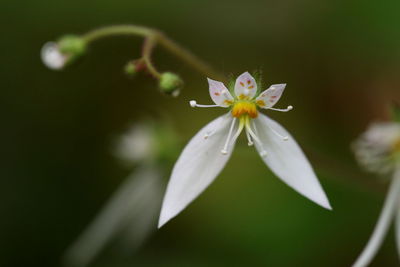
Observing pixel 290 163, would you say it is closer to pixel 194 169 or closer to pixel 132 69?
pixel 194 169

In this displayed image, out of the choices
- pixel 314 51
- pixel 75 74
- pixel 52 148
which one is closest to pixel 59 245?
pixel 52 148

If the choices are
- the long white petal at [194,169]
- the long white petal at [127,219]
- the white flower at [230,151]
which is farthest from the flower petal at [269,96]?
the long white petal at [127,219]

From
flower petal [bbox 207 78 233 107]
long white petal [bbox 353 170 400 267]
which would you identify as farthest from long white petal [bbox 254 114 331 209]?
long white petal [bbox 353 170 400 267]

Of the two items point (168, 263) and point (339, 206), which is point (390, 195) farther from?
point (168, 263)

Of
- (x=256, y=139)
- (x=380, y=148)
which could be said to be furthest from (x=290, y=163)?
(x=380, y=148)

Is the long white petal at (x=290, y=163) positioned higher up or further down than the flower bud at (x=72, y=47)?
further down

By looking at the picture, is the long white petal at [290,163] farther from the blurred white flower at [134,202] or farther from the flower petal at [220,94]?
the blurred white flower at [134,202]
